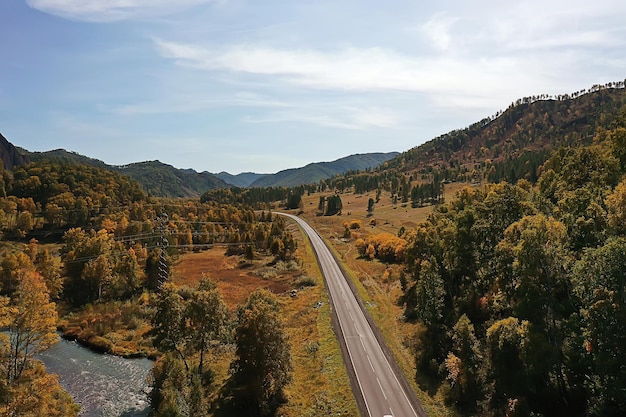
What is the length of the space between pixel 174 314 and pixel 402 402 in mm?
29280

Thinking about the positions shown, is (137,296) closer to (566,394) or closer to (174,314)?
(174,314)

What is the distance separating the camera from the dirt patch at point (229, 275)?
312 feet

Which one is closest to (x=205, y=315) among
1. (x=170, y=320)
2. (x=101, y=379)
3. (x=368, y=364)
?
(x=170, y=320)

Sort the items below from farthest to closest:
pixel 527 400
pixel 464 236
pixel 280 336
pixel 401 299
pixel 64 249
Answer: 1. pixel 64 249
2. pixel 401 299
3. pixel 464 236
4. pixel 280 336
5. pixel 527 400

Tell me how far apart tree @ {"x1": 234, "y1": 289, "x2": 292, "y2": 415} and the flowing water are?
12822 mm

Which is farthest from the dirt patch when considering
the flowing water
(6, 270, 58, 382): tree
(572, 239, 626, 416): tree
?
(572, 239, 626, 416): tree

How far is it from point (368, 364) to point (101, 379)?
37.0 m

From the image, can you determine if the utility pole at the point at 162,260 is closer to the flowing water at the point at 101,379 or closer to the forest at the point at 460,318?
the forest at the point at 460,318

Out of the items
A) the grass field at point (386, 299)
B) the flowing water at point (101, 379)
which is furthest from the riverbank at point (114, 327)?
the grass field at point (386, 299)

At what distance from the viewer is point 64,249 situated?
10606cm

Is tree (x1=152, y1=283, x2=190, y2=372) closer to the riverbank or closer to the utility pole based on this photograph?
the riverbank

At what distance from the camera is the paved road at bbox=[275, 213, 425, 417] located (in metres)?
43.2

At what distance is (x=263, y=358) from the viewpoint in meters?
44.7

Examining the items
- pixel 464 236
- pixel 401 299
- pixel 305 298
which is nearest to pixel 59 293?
pixel 305 298
